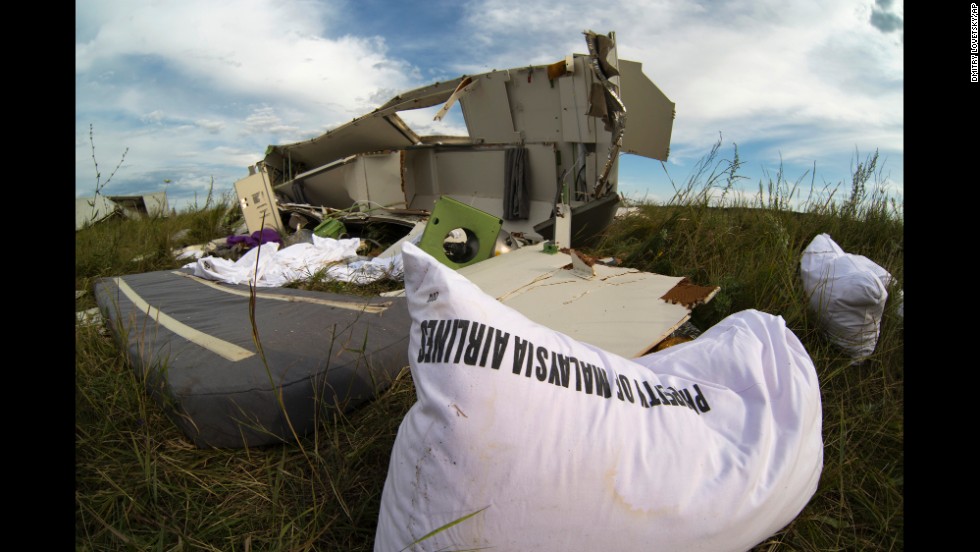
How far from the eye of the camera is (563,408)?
91 cm

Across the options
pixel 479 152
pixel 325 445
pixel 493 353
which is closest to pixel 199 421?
pixel 325 445

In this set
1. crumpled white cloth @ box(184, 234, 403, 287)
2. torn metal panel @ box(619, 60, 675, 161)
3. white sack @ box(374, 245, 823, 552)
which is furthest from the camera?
torn metal panel @ box(619, 60, 675, 161)

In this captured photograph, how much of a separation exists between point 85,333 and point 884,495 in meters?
2.77

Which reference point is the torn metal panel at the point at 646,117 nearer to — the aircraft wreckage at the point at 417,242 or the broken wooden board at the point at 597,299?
the aircraft wreckage at the point at 417,242

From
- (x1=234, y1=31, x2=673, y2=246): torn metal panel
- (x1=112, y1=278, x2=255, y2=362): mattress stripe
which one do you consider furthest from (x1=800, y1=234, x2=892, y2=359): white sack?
(x1=112, y1=278, x2=255, y2=362): mattress stripe

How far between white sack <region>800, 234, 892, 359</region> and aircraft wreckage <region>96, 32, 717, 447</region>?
1.61 feet

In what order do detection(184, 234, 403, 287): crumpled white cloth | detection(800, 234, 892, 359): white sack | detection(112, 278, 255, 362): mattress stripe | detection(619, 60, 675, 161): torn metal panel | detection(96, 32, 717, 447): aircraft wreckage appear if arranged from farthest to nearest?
detection(619, 60, 675, 161): torn metal panel
detection(184, 234, 403, 287): crumpled white cloth
detection(800, 234, 892, 359): white sack
detection(112, 278, 255, 362): mattress stripe
detection(96, 32, 717, 447): aircraft wreckage

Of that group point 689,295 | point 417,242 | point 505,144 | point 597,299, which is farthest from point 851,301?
point 505,144

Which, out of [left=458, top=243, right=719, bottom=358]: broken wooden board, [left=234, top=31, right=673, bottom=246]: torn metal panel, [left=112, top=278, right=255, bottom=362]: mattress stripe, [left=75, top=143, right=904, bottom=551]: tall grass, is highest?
[left=234, top=31, right=673, bottom=246]: torn metal panel

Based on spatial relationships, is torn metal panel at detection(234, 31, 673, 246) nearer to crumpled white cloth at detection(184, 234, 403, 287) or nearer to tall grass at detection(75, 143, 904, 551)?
crumpled white cloth at detection(184, 234, 403, 287)

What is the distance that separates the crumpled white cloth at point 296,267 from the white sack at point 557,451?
2.26 m

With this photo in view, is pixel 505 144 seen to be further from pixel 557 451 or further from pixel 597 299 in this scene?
pixel 557 451

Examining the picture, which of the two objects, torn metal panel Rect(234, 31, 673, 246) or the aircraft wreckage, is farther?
torn metal panel Rect(234, 31, 673, 246)

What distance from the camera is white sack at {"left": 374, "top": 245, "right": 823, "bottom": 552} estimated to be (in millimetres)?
873
